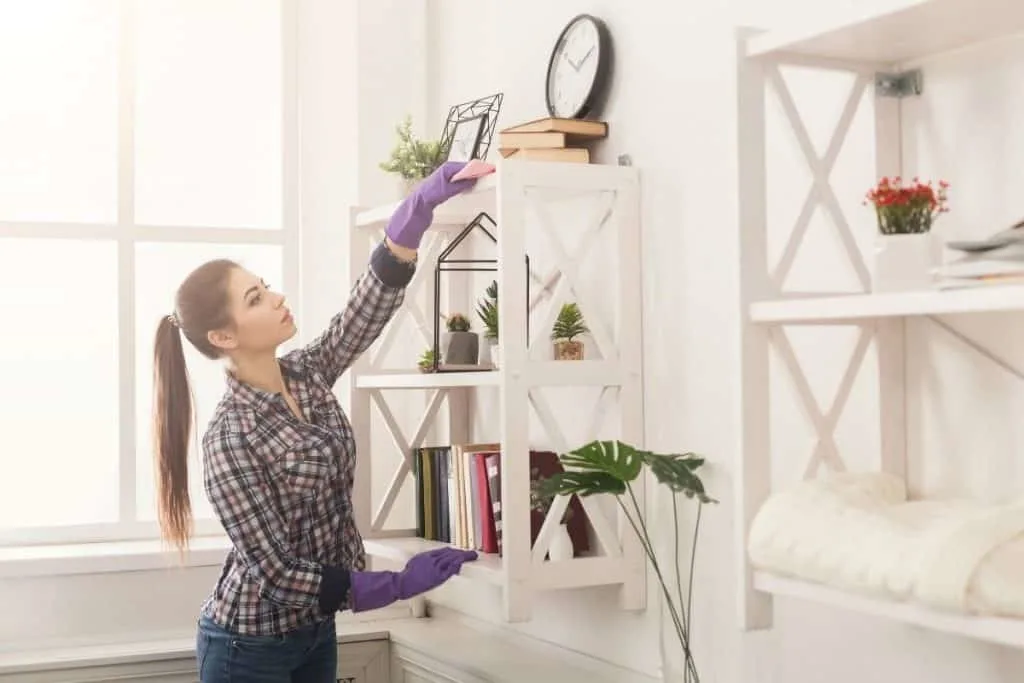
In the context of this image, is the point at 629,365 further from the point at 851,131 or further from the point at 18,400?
the point at 18,400

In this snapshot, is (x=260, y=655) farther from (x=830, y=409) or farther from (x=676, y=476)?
(x=830, y=409)

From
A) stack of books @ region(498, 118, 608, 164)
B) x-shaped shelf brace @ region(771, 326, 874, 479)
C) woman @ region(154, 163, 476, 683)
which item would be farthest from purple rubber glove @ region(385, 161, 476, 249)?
x-shaped shelf brace @ region(771, 326, 874, 479)

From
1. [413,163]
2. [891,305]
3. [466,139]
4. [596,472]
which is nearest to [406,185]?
[413,163]

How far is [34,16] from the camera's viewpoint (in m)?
3.64

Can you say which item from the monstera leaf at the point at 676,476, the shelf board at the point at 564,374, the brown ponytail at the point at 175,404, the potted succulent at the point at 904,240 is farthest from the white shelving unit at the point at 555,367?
the potted succulent at the point at 904,240

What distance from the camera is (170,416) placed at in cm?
279

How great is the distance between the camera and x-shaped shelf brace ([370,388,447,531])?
10.6 ft

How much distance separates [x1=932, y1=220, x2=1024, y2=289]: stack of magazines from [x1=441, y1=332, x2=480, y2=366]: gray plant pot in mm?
1512

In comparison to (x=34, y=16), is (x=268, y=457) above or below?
below

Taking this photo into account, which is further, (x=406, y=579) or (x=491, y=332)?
(x=491, y=332)

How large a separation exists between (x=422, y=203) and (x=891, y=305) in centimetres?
129

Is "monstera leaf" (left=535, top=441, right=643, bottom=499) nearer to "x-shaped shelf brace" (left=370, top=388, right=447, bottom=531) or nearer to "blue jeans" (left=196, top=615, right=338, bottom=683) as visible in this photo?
"blue jeans" (left=196, top=615, right=338, bottom=683)

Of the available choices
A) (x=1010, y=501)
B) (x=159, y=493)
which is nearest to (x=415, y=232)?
(x=159, y=493)

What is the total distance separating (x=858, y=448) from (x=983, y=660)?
1.20 ft
